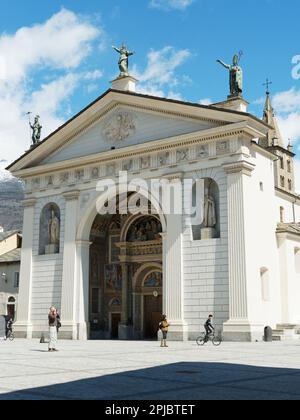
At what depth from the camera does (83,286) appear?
110ft

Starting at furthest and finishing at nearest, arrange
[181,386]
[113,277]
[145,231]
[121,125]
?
[113,277] → [145,231] → [121,125] → [181,386]

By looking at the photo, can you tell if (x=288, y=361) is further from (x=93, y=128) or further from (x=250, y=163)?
(x=93, y=128)

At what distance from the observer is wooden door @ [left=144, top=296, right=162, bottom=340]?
34.4 metres

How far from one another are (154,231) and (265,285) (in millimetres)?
8437

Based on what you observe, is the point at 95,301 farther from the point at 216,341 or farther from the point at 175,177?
the point at 216,341

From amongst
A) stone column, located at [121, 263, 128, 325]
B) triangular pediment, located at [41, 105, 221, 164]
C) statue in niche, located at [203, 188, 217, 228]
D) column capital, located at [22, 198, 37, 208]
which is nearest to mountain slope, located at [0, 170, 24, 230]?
column capital, located at [22, 198, 37, 208]

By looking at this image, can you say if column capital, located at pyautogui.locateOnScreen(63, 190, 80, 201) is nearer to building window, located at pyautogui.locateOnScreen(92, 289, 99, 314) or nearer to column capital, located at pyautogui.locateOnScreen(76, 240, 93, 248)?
column capital, located at pyautogui.locateOnScreen(76, 240, 93, 248)

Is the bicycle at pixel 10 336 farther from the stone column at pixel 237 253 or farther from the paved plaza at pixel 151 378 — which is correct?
the paved plaza at pixel 151 378

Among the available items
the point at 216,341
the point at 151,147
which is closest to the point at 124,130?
the point at 151,147

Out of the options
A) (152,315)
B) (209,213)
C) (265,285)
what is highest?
(209,213)

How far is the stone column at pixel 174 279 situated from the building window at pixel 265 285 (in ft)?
13.6

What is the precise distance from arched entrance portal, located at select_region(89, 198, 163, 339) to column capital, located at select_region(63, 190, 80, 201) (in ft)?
6.27

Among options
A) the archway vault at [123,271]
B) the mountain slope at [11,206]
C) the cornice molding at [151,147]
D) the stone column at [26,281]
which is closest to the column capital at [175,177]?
the cornice molding at [151,147]
